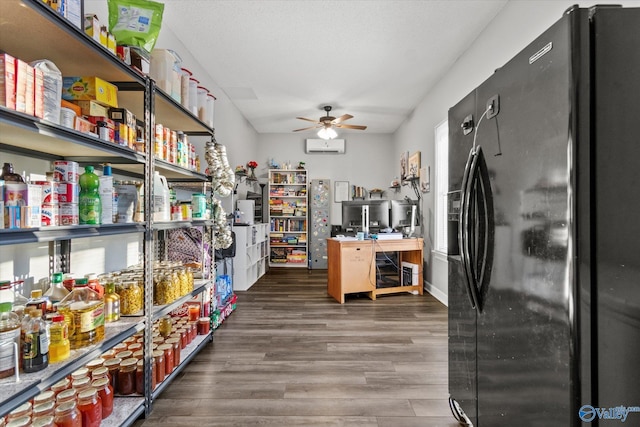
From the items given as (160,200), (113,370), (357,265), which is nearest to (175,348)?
(113,370)

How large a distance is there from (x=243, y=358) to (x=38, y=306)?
4.88 ft

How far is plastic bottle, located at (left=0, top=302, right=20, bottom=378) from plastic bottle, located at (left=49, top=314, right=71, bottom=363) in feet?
0.38

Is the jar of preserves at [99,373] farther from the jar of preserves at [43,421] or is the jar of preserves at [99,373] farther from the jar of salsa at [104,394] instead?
the jar of preserves at [43,421]

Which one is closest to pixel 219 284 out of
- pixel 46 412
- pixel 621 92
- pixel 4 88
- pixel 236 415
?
pixel 236 415

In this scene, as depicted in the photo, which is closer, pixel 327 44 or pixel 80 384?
pixel 80 384

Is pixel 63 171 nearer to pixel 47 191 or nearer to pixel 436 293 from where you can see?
pixel 47 191

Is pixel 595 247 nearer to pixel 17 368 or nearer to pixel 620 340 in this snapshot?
pixel 620 340

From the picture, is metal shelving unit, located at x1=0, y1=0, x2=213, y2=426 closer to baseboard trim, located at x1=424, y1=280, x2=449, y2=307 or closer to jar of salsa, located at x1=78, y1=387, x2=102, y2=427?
jar of salsa, located at x1=78, y1=387, x2=102, y2=427

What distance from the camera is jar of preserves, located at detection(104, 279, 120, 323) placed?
1.65 metres

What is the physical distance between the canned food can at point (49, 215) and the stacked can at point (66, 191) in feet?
0.14

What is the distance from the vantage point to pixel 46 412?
130 cm

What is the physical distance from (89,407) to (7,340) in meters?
0.55

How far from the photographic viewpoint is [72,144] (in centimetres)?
140

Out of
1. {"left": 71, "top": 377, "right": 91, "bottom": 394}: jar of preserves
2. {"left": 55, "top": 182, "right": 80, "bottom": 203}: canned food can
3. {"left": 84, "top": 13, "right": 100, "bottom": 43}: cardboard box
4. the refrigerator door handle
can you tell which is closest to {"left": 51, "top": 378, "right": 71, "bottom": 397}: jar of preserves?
{"left": 71, "top": 377, "right": 91, "bottom": 394}: jar of preserves
